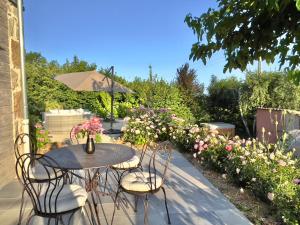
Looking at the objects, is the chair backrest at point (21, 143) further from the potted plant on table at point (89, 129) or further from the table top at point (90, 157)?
the potted plant on table at point (89, 129)

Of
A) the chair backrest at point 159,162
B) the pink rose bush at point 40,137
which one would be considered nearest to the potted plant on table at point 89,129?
the pink rose bush at point 40,137

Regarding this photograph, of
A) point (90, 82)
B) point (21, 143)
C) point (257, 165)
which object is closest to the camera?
point (21, 143)

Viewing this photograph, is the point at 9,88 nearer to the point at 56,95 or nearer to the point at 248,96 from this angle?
the point at 248,96

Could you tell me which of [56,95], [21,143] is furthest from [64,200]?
[56,95]

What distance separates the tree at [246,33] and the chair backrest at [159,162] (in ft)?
4.10

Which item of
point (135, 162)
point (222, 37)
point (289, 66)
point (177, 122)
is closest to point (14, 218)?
point (135, 162)

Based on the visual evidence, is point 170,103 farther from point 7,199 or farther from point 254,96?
point 7,199

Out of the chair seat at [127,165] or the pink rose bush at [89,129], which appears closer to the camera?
the chair seat at [127,165]

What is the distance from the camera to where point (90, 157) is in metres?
2.42

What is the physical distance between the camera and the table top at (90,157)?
219 cm

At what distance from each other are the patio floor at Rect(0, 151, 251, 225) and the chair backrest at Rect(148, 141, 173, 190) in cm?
32

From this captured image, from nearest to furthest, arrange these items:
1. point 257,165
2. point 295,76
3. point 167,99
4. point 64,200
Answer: point 295,76
point 64,200
point 257,165
point 167,99

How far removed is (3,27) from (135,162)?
2.33 metres

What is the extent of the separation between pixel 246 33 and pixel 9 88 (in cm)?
311
